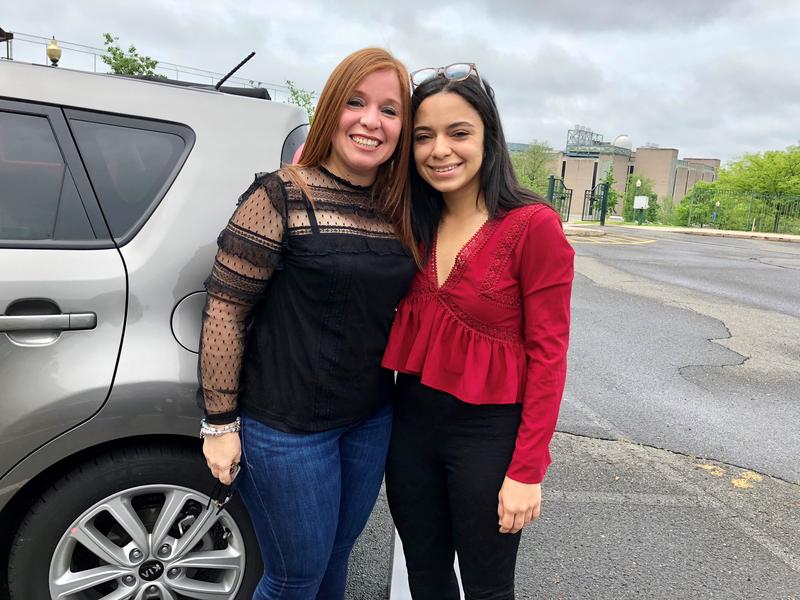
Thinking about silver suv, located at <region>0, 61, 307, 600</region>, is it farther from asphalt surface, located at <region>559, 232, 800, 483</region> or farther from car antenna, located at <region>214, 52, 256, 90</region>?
asphalt surface, located at <region>559, 232, 800, 483</region>

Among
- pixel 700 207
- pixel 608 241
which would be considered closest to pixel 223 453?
pixel 608 241

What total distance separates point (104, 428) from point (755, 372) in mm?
5405

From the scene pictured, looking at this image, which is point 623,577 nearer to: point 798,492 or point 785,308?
point 798,492

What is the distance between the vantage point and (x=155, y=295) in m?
1.77

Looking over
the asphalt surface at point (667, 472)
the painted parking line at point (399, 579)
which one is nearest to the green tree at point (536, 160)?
the asphalt surface at point (667, 472)

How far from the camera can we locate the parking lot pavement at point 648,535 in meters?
2.45

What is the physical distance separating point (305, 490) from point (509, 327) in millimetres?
674

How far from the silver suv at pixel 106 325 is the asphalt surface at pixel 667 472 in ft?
3.14

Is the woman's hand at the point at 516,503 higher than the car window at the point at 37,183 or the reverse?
the reverse

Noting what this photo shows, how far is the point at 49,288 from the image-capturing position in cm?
167

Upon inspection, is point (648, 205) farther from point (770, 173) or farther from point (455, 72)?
point (455, 72)

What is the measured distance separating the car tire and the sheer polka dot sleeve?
450mm

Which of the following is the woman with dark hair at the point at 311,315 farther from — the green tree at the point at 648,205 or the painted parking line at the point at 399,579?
the green tree at the point at 648,205

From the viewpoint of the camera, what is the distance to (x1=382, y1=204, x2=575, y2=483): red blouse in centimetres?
148
